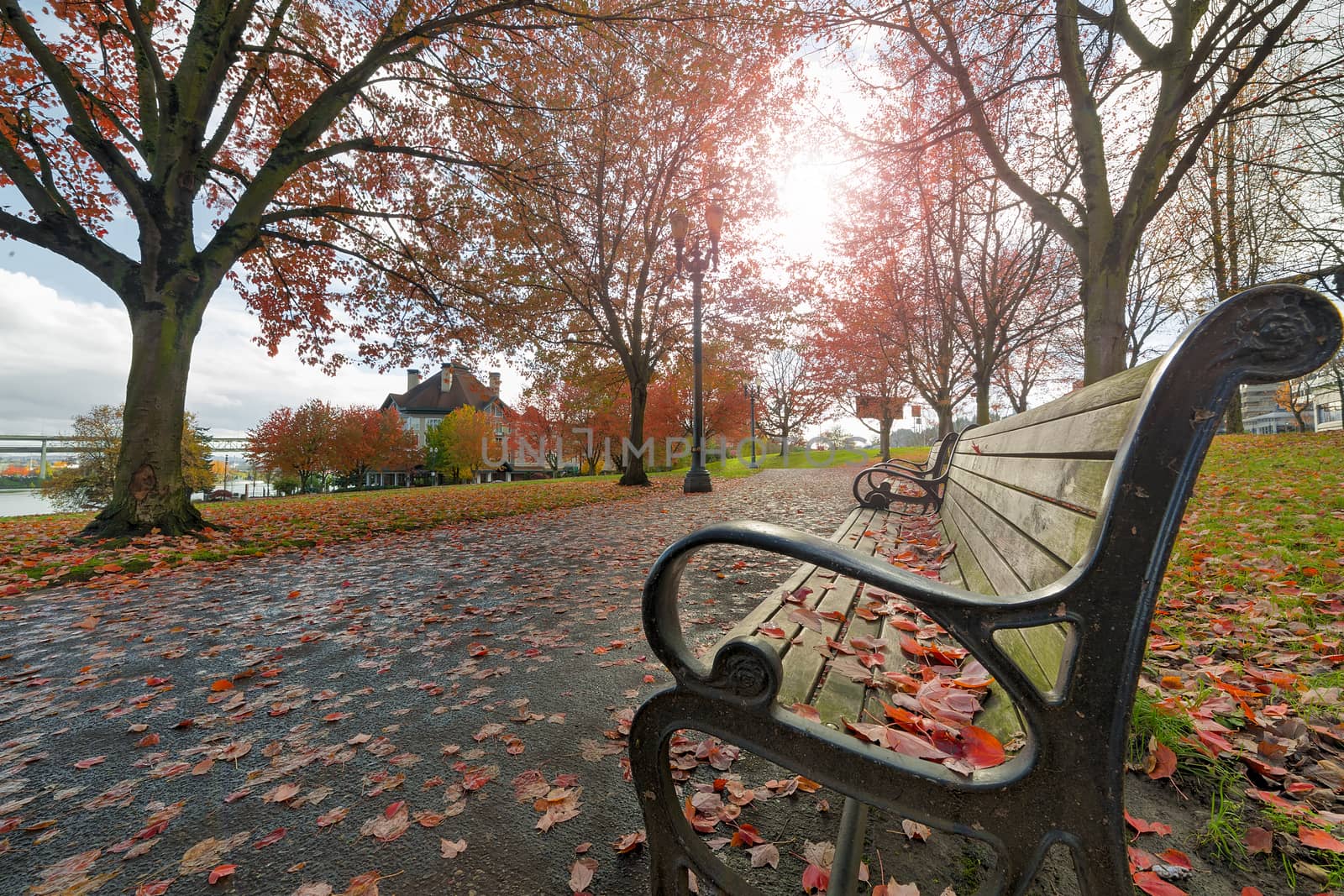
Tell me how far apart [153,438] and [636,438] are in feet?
32.4

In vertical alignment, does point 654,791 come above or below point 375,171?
below

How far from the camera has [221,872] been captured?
1399 mm

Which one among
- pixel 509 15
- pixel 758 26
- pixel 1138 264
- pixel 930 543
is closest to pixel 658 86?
pixel 758 26

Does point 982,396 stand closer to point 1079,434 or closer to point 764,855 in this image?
point 1079,434

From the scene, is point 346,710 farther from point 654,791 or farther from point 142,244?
point 142,244

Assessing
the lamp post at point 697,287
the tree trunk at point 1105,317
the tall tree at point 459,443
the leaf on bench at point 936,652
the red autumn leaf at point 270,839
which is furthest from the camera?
the tall tree at point 459,443

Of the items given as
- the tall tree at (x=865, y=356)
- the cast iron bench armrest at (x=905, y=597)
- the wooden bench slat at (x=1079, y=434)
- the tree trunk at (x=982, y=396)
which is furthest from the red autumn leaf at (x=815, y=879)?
the tall tree at (x=865, y=356)

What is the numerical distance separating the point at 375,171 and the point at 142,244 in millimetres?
5461

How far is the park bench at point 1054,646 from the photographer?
766 millimetres

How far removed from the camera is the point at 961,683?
5.22ft

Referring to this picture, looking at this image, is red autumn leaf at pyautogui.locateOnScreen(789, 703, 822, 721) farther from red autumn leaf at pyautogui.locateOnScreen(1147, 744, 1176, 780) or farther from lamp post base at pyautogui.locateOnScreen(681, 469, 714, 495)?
lamp post base at pyautogui.locateOnScreen(681, 469, 714, 495)

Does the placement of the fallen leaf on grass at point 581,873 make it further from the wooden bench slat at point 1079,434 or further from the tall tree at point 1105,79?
the tall tree at point 1105,79

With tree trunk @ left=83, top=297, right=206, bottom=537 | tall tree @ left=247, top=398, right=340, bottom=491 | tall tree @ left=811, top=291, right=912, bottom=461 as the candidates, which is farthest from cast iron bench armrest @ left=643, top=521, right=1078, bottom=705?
tall tree @ left=247, top=398, right=340, bottom=491

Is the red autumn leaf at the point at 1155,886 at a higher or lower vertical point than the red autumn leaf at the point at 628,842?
higher
